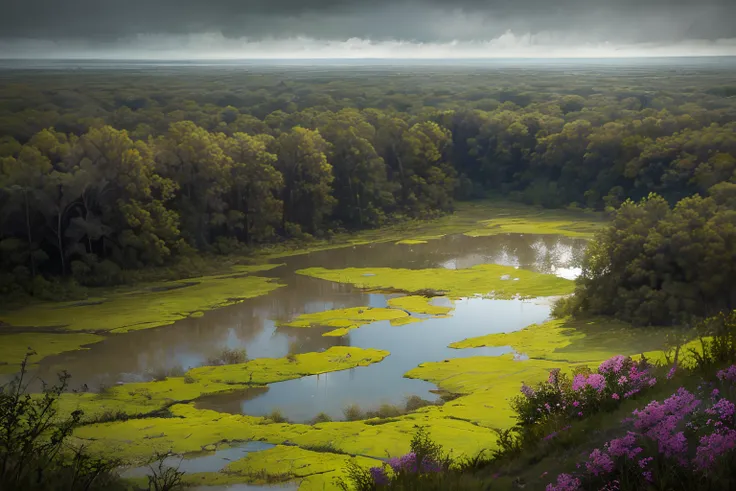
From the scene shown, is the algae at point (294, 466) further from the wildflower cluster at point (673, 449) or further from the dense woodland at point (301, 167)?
the dense woodland at point (301, 167)

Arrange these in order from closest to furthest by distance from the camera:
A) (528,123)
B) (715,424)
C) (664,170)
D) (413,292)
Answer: (715,424)
(413,292)
(664,170)
(528,123)

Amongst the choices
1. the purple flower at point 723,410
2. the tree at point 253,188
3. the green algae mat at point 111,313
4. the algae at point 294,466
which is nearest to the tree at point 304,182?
the tree at point 253,188

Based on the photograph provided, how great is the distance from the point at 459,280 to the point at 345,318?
7.19 m

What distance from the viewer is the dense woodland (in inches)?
1330

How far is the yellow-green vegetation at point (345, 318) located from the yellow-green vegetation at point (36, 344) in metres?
6.31

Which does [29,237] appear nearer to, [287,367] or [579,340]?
[287,367]

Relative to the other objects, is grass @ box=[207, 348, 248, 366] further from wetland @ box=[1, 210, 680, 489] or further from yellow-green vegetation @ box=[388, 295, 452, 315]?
yellow-green vegetation @ box=[388, 295, 452, 315]

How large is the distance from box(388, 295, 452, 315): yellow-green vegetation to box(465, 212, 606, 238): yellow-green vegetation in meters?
14.9

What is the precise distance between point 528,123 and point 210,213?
29494mm

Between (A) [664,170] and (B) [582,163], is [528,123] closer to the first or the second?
(B) [582,163]

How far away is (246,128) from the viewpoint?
183 ft

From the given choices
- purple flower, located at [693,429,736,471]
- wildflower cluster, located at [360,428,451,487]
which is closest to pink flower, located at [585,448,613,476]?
purple flower, located at [693,429,736,471]

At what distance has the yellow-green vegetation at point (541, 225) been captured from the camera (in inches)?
1812

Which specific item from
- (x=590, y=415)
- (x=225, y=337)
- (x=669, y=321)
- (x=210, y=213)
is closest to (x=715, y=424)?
(x=590, y=415)
